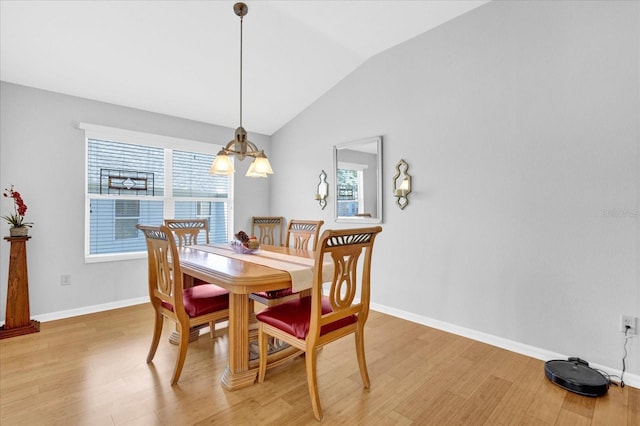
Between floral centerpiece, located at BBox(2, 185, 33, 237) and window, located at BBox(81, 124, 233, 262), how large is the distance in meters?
0.58

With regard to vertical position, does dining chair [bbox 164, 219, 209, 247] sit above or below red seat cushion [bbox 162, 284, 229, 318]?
above

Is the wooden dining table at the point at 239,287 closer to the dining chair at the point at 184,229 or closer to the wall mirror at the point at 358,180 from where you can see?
the dining chair at the point at 184,229

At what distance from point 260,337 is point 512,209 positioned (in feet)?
7.44

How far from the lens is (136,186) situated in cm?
385

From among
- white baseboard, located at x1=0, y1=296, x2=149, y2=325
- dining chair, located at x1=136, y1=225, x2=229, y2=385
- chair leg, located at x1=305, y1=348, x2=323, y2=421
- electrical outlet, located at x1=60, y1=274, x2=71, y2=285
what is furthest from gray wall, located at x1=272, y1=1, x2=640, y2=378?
electrical outlet, located at x1=60, y1=274, x2=71, y2=285

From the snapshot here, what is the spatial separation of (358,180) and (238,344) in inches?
93.5

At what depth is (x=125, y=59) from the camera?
2998 mm

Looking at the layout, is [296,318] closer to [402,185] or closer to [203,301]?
[203,301]

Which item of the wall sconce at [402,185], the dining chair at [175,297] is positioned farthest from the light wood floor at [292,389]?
the wall sconce at [402,185]

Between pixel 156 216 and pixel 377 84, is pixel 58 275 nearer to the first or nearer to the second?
pixel 156 216

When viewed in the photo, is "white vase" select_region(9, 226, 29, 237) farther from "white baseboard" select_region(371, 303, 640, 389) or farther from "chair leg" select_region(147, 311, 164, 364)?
"white baseboard" select_region(371, 303, 640, 389)

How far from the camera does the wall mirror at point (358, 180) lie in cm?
363

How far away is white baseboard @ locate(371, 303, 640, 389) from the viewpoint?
2.18 meters

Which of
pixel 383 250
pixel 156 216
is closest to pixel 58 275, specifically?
pixel 156 216
